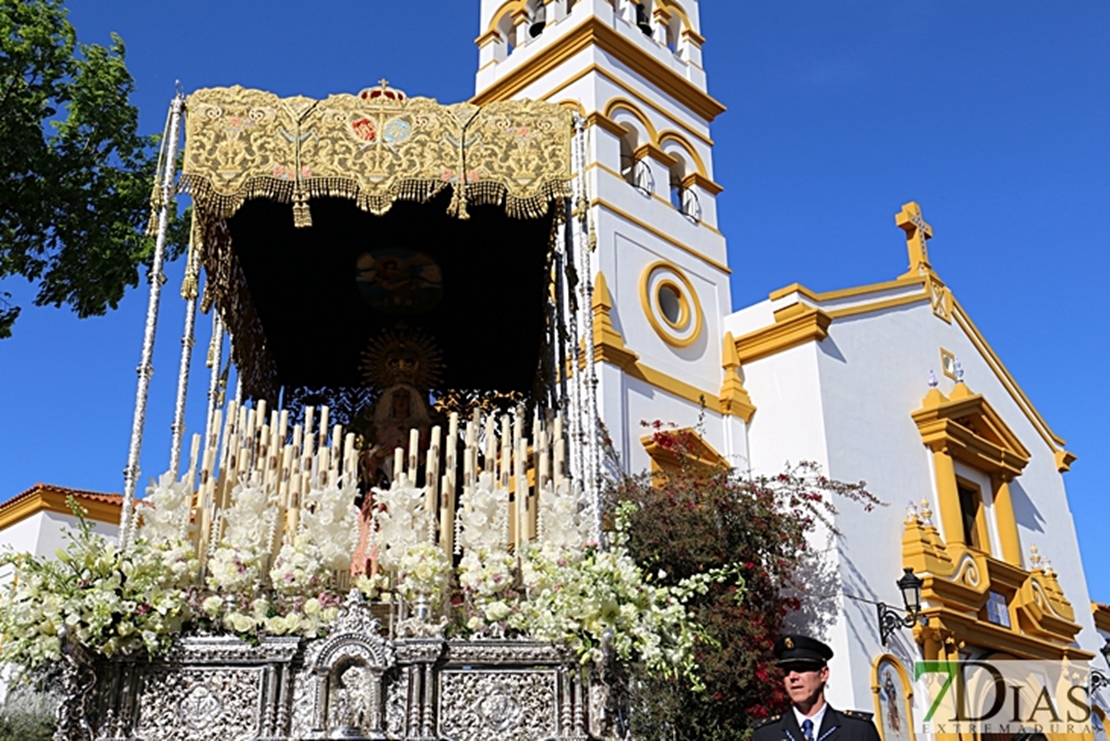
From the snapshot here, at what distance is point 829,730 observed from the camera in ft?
11.0

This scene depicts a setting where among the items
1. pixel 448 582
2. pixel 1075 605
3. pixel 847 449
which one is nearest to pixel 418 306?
pixel 448 582

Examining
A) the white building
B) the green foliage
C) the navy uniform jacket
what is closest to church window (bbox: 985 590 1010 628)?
the white building

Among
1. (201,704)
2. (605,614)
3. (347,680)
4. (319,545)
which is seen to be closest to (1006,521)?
(605,614)

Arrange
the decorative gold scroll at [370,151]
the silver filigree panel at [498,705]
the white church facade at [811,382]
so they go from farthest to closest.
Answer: the white church facade at [811,382]
the decorative gold scroll at [370,151]
the silver filigree panel at [498,705]

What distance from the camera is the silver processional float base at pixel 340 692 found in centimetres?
461

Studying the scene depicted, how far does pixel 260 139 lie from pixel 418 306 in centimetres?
234

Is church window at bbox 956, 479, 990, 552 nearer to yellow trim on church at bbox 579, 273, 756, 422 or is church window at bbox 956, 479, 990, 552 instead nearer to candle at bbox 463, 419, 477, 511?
yellow trim on church at bbox 579, 273, 756, 422

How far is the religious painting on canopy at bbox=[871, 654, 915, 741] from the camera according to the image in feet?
36.4

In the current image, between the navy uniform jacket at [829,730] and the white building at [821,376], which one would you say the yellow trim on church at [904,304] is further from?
the navy uniform jacket at [829,730]

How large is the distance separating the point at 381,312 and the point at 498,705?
421 cm

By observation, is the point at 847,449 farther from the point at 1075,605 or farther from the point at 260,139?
the point at 260,139

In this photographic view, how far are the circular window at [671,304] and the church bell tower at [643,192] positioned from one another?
0.7 inches

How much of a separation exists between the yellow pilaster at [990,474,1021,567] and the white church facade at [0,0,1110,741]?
3 cm

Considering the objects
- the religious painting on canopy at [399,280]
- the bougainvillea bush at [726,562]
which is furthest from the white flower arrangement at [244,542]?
the bougainvillea bush at [726,562]
